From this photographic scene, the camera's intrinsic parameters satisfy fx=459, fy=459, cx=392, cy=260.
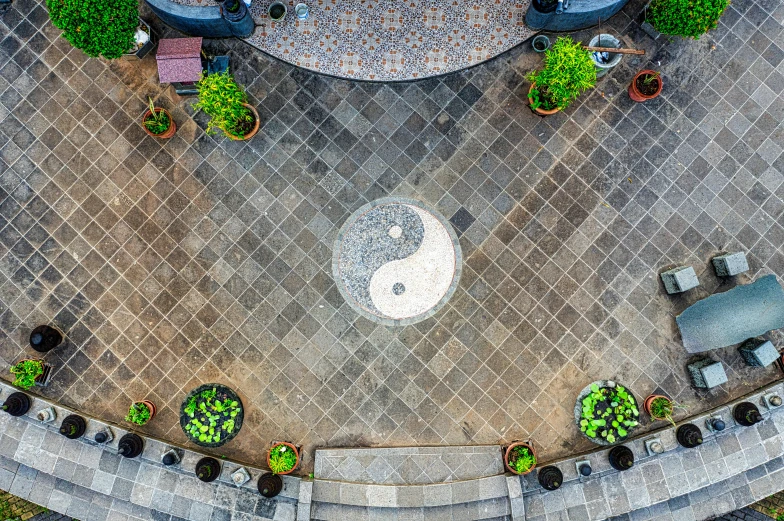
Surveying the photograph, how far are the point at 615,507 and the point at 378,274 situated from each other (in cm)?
930

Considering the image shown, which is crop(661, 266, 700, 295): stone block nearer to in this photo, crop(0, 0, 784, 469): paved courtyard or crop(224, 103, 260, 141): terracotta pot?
crop(0, 0, 784, 469): paved courtyard

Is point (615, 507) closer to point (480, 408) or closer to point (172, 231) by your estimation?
point (480, 408)

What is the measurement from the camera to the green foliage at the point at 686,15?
1189 cm

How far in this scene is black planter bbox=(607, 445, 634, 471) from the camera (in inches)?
487

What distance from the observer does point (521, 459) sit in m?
12.6

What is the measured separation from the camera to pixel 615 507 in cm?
1279

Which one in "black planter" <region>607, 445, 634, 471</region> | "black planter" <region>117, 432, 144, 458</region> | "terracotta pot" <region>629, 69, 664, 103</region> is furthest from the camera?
"terracotta pot" <region>629, 69, 664, 103</region>

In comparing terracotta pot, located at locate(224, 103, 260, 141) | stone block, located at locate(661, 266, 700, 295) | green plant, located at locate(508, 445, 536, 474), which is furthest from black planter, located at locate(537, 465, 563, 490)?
terracotta pot, located at locate(224, 103, 260, 141)

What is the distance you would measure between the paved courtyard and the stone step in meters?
0.36

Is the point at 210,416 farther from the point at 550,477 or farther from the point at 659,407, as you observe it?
the point at 659,407

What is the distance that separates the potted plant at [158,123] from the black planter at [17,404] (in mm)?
8340

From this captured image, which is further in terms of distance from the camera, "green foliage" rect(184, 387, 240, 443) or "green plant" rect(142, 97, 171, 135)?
"green plant" rect(142, 97, 171, 135)

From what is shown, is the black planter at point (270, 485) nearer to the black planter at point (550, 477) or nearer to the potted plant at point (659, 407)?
the black planter at point (550, 477)

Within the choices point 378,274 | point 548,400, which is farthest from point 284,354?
point 548,400
